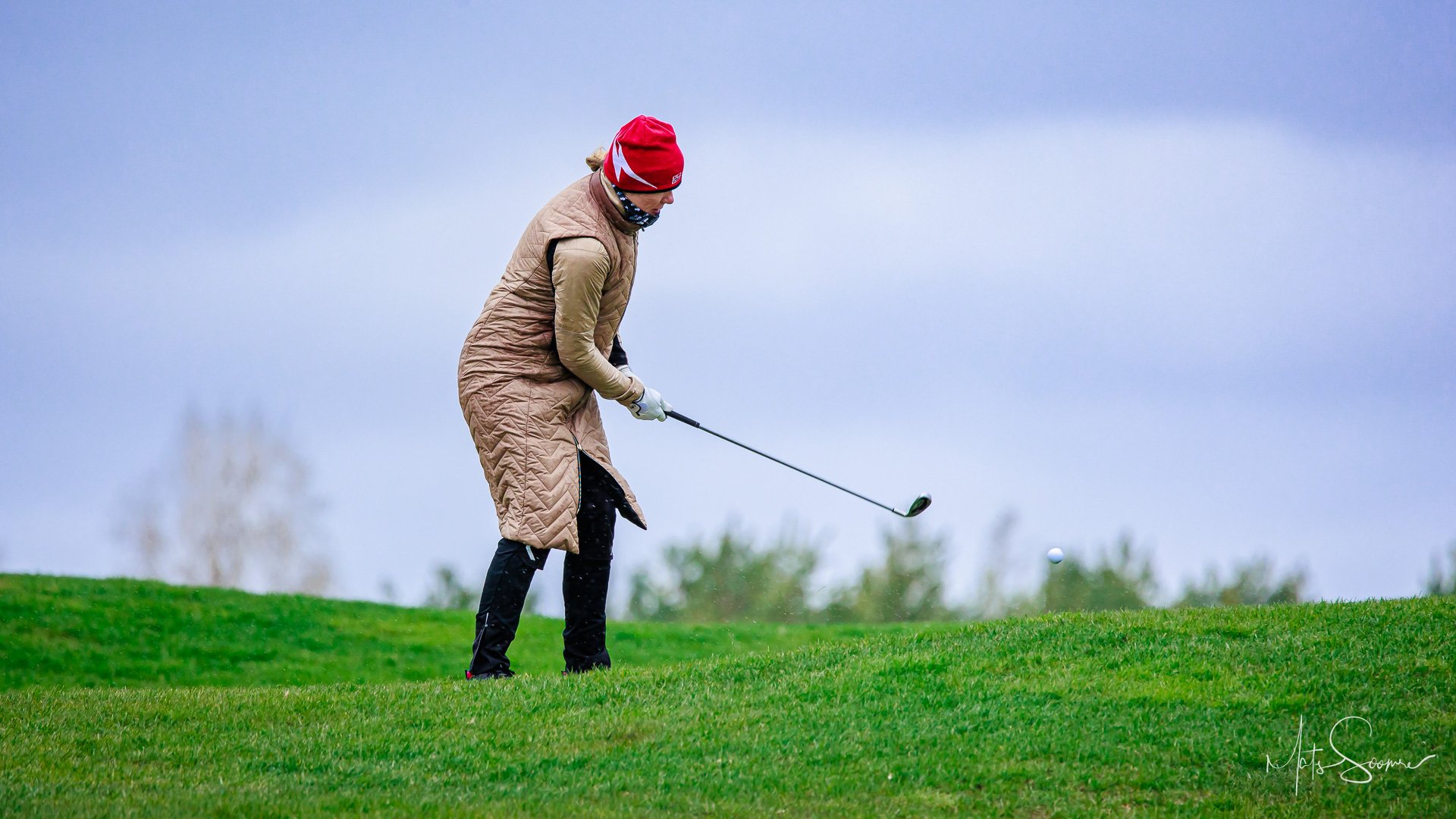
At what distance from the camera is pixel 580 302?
272 inches

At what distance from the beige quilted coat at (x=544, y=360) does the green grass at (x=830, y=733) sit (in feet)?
3.07

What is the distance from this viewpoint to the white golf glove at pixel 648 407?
24.7ft

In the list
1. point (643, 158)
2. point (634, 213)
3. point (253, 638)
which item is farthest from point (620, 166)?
point (253, 638)

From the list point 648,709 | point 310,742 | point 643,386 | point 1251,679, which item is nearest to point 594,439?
point 643,386

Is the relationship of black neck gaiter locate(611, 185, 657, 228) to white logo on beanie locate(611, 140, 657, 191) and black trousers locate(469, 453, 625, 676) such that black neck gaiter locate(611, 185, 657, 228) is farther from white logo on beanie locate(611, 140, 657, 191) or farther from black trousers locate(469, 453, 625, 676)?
black trousers locate(469, 453, 625, 676)

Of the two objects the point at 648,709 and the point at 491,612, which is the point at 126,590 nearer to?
the point at 491,612

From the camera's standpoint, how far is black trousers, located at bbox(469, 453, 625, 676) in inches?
280

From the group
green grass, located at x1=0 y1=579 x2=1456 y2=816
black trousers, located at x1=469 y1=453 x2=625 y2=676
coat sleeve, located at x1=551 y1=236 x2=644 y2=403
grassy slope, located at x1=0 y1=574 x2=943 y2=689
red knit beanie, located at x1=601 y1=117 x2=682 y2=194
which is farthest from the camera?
grassy slope, located at x1=0 y1=574 x2=943 y2=689

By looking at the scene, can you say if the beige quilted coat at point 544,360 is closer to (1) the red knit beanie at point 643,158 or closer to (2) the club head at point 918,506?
(1) the red knit beanie at point 643,158

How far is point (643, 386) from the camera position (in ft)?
24.7

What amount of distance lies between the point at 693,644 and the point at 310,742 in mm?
10694

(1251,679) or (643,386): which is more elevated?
(643,386)
